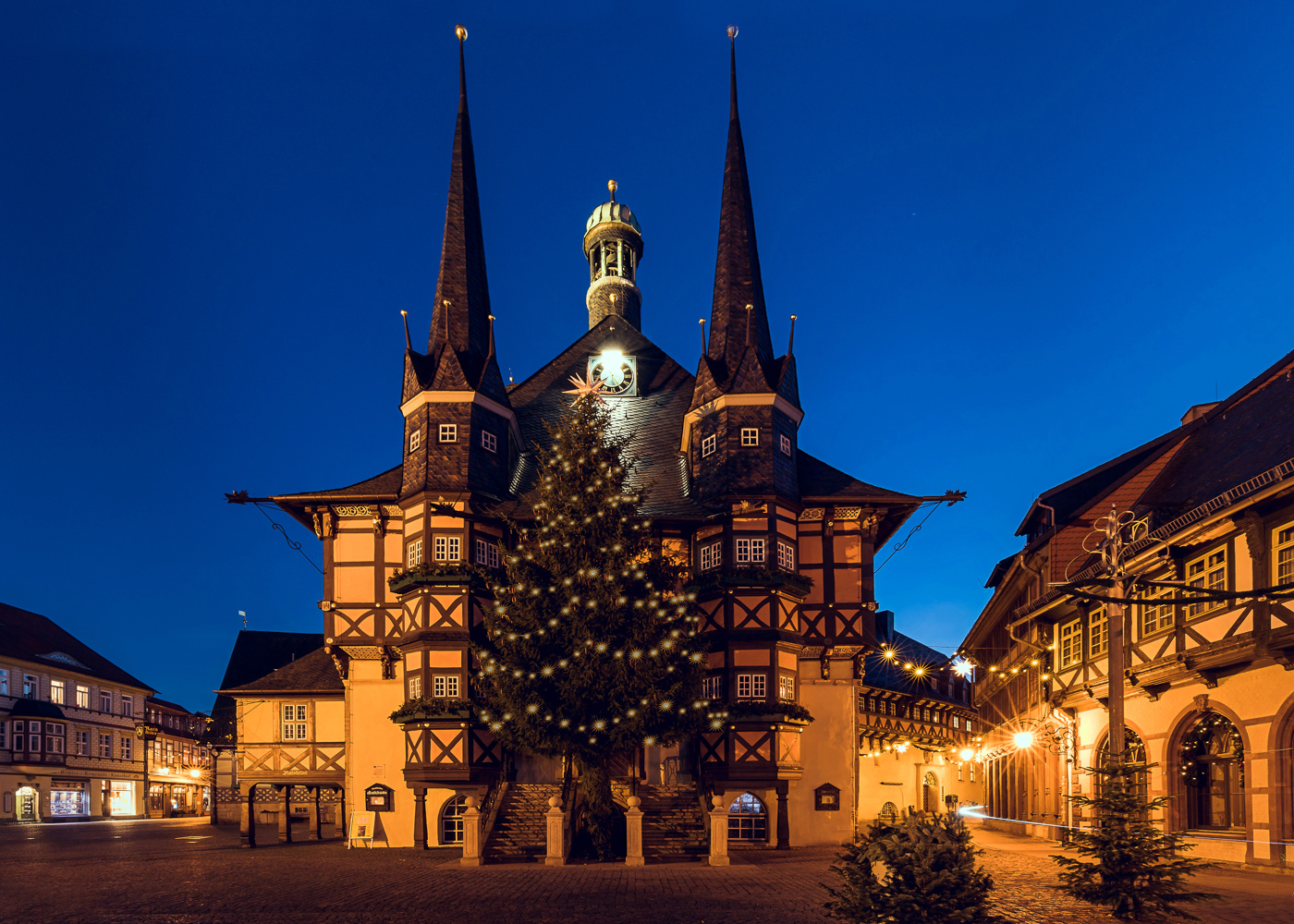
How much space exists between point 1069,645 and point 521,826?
1534cm

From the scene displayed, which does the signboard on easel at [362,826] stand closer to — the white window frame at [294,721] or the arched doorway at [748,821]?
the white window frame at [294,721]

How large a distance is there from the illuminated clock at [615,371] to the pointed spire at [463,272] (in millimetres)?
4991

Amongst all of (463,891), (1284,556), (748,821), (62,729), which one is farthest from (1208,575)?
(62,729)

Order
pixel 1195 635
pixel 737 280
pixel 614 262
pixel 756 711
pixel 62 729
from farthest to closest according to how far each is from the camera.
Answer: pixel 62 729 → pixel 614 262 → pixel 737 280 → pixel 756 711 → pixel 1195 635

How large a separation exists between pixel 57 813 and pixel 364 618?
137 feet

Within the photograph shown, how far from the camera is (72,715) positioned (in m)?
61.3

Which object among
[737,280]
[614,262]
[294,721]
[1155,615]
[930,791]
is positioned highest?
[614,262]

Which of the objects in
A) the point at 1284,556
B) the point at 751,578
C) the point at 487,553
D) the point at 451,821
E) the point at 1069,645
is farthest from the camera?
the point at 487,553

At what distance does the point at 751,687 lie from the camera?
91.6 feet

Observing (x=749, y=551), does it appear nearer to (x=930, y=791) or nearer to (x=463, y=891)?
(x=463, y=891)

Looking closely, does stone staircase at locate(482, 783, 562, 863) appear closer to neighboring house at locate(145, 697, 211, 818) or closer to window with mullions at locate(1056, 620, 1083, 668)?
window with mullions at locate(1056, 620, 1083, 668)

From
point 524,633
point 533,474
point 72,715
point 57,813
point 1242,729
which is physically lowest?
point 57,813

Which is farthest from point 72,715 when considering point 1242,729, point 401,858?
point 1242,729

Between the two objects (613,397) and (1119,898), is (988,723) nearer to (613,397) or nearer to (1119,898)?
(613,397)
